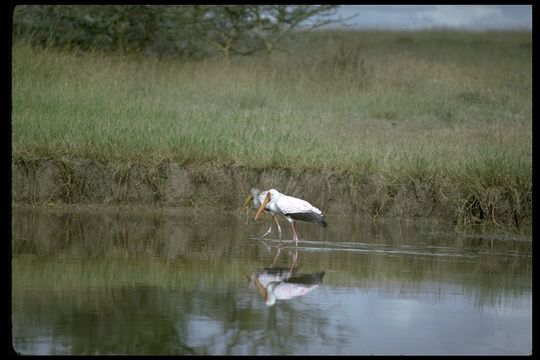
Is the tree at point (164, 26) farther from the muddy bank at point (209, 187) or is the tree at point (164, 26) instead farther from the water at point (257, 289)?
the water at point (257, 289)

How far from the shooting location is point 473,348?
7.54m

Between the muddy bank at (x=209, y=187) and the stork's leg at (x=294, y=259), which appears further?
the muddy bank at (x=209, y=187)

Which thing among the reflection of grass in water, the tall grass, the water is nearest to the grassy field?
the tall grass

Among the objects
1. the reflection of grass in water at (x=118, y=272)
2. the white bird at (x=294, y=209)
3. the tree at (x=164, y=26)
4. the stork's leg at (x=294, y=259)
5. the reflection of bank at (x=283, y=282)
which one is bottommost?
the reflection of bank at (x=283, y=282)

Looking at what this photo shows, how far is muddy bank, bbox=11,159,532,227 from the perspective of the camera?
46.3ft

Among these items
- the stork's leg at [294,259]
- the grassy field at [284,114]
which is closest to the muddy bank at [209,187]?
the grassy field at [284,114]

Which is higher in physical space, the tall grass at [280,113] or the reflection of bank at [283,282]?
the tall grass at [280,113]

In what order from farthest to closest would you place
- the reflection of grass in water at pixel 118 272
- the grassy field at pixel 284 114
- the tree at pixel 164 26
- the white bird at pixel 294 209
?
the tree at pixel 164 26
the grassy field at pixel 284 114
the white bird at pixel 294 209
the reflection of grass in water at pixel 118 272

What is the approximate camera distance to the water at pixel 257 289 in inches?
298

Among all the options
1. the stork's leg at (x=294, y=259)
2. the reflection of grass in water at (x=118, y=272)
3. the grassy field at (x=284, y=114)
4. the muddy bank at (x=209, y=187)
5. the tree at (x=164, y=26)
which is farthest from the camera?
the tree at (x=164, y=26)

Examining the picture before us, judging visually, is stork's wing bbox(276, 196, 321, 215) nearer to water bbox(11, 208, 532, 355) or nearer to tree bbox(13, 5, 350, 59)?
water bbox(11, 208, 532, 355)

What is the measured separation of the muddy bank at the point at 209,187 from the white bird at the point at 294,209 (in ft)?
5.46

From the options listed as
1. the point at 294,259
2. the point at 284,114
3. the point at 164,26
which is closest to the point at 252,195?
the point at 294,259
